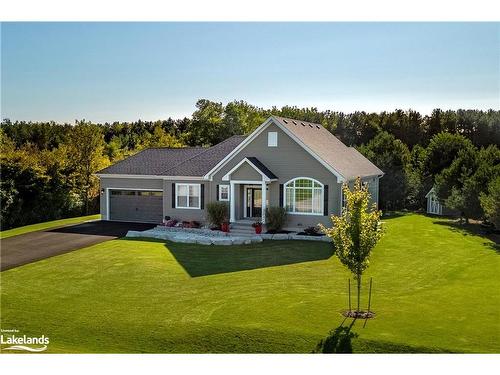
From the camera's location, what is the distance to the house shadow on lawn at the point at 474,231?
2544 cm

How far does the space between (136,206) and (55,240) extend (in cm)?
694

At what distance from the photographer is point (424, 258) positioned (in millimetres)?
22016

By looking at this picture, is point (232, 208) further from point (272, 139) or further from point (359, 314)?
point (359, 314)

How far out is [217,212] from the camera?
27.9 metres

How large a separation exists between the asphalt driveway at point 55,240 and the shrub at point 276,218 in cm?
728

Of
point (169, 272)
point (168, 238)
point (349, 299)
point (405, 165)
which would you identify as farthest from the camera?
point (405, 165)

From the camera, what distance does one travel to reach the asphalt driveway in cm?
2230

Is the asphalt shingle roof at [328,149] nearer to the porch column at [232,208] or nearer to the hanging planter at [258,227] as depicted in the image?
the porch column at [232,208]

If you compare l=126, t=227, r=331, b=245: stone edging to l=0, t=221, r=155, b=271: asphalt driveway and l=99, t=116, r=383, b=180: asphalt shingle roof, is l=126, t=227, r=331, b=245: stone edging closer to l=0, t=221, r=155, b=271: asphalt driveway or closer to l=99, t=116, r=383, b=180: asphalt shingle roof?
l=0, t=221, r=155, b=271: asphalt driveway

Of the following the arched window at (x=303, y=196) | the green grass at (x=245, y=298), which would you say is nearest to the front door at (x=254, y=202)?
the arched window at (x=303, y=196)

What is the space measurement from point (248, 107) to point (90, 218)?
1522 inches

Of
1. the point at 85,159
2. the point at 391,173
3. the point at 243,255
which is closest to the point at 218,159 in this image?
the point at 243,255
